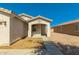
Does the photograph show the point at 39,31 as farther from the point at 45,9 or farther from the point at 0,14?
the point at 0,14

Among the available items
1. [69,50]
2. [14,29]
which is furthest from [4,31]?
[69,50]

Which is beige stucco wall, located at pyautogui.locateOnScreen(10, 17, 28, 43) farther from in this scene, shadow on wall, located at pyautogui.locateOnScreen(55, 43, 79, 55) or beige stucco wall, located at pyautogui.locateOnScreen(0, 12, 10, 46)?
shadow on wall, located at pyautogui.locateOnScreen(55, 43, 79, 55)

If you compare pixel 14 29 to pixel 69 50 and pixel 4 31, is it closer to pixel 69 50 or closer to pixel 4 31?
pixel 4 31

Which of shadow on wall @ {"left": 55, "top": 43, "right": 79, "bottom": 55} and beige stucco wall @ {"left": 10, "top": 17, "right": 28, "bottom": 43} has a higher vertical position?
beige stucco wall @ {"left": 10, "top": 17, "right": 28, "bottom": 43}

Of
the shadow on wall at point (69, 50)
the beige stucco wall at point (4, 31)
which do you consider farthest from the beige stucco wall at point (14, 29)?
the shadow on wall at point (69, 50)

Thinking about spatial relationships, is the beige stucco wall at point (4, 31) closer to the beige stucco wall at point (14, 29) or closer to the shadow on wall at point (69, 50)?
the beige stucco wall at point (14, 29)

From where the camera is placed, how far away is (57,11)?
1597 centimetres

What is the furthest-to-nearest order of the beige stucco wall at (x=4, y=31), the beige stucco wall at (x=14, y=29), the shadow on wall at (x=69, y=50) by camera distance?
the beige stucco wall at (x=14, y=29)
the beige stucco wall at (x=4, y=31)
the shadow on wall at (x=69, y=50)

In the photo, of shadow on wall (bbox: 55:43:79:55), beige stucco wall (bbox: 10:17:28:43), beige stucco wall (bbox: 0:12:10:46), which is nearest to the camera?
shadow on wall (bbox: 55:43:79:55)

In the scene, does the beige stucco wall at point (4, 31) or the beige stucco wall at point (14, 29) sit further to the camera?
the beige stucco wall at point (14, 29)

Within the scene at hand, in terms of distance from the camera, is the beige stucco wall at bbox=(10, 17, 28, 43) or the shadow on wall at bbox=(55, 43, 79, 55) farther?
the beige stucco wall at bbox=(10, 17, 28, 43)

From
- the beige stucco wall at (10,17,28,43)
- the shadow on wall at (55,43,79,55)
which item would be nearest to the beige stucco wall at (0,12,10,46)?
the beige stucco wall at (10,17,28,43)

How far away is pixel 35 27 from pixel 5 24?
10.5m
